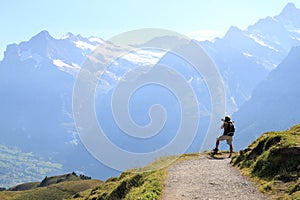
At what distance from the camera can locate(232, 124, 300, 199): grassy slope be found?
2044 centimetres

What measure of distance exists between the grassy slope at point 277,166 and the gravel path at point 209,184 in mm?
807

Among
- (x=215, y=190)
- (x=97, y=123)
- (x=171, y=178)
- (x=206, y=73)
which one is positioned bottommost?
(x=215, y=190)

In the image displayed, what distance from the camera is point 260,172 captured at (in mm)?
24672

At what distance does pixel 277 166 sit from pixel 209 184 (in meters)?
4.59

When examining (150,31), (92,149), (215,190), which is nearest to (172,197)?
(215,190)

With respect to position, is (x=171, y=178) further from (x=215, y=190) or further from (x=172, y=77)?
(x=172, y=77)

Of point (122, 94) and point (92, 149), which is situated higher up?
point (122, 94)

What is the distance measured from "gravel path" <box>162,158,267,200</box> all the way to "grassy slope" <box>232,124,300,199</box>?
31.8 inches

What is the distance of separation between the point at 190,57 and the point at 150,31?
2657 mm

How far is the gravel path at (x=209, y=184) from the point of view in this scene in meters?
21.2

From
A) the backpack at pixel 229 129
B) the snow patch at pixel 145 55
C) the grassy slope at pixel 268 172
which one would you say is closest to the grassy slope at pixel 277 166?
the grassy slope at pixel 268 172

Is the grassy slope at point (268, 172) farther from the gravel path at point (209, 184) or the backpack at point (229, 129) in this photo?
the backpack at point (229, 129)

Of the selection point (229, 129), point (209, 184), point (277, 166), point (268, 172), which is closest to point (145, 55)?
point (209, 184)

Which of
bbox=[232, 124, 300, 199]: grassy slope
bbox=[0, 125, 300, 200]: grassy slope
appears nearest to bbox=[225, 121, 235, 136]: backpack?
bbox=[0, 125, 300, 200]: grassy slope
